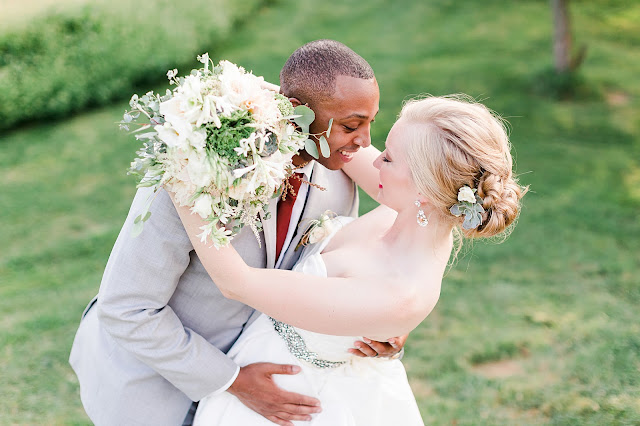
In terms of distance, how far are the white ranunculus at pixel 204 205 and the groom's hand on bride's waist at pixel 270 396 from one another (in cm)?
93

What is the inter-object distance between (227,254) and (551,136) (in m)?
9.24

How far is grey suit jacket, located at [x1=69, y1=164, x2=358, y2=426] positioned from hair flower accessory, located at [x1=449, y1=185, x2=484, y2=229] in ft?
2.42

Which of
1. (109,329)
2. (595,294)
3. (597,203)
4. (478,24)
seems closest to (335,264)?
(109,329)

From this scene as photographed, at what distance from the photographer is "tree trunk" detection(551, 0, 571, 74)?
11.0 metres

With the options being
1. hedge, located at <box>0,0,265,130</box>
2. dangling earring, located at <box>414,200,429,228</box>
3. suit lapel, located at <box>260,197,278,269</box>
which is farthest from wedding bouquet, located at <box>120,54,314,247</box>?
hedge, located at <box>0,0,265,130</box>

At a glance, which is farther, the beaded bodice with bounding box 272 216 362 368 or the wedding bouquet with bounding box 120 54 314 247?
the beaded bodice with bounding box 272 216 362 368

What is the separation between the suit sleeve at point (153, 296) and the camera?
8.38 feet

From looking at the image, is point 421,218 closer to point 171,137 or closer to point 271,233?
point 271,233

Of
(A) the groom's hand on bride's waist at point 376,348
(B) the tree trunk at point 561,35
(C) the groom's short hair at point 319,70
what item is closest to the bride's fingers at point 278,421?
(A) the groom's hand on bride's waist at point 376,348

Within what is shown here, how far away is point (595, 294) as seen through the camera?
6414mm

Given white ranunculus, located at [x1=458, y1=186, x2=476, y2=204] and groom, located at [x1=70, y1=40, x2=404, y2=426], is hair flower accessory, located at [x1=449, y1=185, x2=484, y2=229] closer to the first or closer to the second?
white ranunculus, located at [x1=458, y1=186, x2=476, y2=204]

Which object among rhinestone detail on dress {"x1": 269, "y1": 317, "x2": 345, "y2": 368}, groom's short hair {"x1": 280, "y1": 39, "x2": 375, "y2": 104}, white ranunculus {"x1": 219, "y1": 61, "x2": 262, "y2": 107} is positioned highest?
white ranunculus {"x1": 219, "y1": 61, "x2": 262, "y2": 107}

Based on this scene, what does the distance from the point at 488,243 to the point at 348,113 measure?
5.05 meters

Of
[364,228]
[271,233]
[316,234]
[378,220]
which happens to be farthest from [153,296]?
[378,220]
